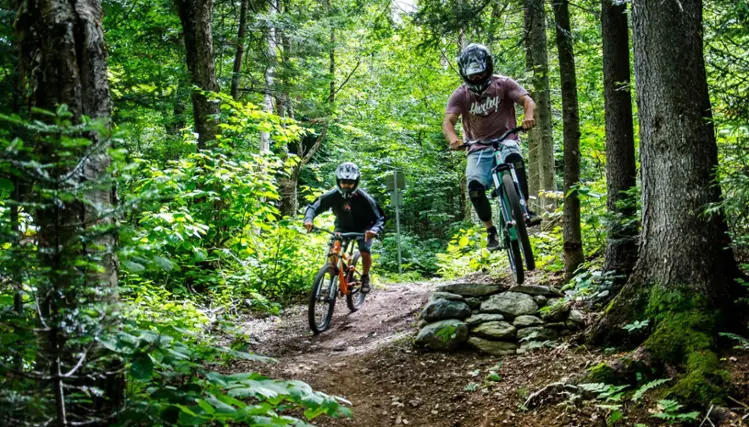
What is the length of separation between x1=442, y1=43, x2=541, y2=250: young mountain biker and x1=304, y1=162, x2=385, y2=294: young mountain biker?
→ 2.02m

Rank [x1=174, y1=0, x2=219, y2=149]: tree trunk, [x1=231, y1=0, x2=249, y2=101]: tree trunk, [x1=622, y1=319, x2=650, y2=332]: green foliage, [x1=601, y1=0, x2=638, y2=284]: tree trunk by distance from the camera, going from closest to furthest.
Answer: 1. [x1=622, y1=319, x2=650, y2=332]: green foliage
2. [x1=601, y1=0, x2=638, y2=284]: tree trunk
3. [x1=174, y1=0, x2=219, y2=149]: tree trunk
4. [x1=231, y1=0, x2=249, y2=101]: tree trunk

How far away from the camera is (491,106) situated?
6.18m

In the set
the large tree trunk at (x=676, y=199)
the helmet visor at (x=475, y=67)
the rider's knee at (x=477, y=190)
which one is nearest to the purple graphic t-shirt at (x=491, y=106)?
the helmet visor at (x=475, y=67)

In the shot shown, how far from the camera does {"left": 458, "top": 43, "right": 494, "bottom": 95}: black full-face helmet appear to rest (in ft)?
19.8

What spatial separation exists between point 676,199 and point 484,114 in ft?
8.46

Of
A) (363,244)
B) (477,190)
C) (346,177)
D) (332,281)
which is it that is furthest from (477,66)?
(332,281)

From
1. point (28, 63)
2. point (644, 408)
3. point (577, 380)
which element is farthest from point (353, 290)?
point (28, 63)

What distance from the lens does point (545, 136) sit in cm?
1117

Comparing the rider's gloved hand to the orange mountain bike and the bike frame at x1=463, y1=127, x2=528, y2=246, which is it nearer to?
the bike frame at x1=463, y1=127, x2=528, y2=246

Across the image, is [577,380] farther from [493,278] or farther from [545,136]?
[545,136]

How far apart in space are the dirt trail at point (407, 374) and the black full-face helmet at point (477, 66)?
2.98 m

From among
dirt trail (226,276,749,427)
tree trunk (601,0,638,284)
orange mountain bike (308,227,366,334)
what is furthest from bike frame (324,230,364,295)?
tree trunk (601,0,638,284)

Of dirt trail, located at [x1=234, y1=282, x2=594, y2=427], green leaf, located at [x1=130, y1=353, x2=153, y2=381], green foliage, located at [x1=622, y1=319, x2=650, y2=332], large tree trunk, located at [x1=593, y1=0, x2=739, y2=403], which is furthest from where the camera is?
dirt trail, located at [x1=234, y1=282, x2=594, y2=427]

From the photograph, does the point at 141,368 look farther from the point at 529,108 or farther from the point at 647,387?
the point at 529,108
